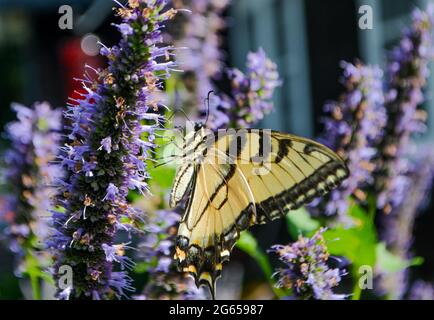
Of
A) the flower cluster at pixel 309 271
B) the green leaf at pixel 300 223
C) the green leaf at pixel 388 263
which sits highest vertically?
the green leaf at pixel 300 223

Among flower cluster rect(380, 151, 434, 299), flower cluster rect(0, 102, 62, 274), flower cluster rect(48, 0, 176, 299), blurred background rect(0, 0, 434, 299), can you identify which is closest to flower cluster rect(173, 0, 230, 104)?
blurred background rect(0, 0, 434, 299)

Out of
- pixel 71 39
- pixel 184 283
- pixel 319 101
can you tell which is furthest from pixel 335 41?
pixel 71 39

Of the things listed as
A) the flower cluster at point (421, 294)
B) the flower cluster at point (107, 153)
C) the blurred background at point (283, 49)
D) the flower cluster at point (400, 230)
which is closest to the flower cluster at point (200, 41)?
the blurred background at point (283, 49)

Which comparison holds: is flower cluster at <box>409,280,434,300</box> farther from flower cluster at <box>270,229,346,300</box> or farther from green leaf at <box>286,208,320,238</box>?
flower cluster at <box>270,229,346,300</box>

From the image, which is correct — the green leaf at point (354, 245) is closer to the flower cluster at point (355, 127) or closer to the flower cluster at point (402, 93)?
the flower cluster at point (355, 127)

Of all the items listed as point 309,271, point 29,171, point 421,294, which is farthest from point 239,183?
point 421,294

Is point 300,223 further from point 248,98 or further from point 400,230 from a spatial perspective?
point 400,230
